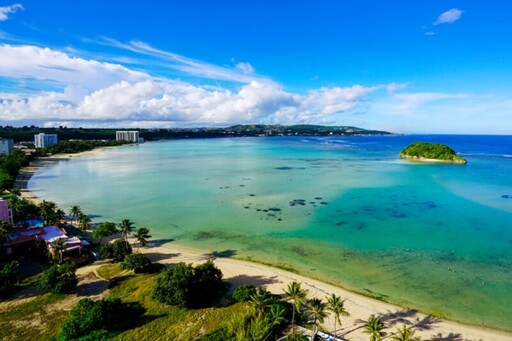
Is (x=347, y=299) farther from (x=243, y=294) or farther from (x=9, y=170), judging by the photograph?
(x=9, y=170)

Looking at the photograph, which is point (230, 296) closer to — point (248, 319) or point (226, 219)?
point (248, 319)

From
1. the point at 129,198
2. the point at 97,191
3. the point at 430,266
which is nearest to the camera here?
the point at 430,266

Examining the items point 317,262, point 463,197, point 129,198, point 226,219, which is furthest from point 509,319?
point 129,198

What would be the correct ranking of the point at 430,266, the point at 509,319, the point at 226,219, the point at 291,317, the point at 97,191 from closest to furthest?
the point at 291,317, the point at 509,319, the point at 430,266, the point at 226,219, the point at 97,191

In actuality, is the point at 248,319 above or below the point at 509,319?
above

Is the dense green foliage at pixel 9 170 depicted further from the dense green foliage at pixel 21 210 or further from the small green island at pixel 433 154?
the small green island at pixel 433 154

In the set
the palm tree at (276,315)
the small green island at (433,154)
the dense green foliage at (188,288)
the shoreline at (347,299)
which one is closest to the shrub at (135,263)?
the shoreline at (347,299)

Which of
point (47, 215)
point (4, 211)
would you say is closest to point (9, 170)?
point (4, 211)
